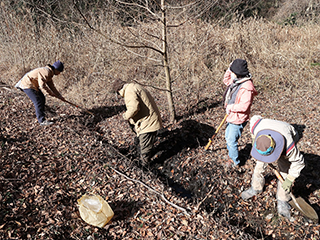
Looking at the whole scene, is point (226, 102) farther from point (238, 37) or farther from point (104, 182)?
point (238, 37)

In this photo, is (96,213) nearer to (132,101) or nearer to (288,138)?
(132,101)

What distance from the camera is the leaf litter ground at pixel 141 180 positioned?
9.52 feet

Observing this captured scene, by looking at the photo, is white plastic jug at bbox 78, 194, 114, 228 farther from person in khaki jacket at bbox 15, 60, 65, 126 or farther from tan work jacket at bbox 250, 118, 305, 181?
person in khaki jacket at bbox 15, 60, 65, 126

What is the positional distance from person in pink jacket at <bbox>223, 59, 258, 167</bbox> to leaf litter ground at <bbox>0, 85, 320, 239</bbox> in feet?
2.94

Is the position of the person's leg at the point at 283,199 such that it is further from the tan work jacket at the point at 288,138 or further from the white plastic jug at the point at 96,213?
the white plastic jug at the point at 96,213

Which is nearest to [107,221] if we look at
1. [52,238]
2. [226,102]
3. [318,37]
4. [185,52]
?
[52,238]

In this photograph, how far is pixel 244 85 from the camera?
3221 mm

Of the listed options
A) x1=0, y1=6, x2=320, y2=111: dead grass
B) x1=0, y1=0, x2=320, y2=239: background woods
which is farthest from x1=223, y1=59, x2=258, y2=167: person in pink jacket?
x1=0, y1=6, x2=320, y2=111: dead grass

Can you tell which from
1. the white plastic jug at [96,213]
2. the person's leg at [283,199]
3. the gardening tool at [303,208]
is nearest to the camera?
the white plastic jug at [96,213]

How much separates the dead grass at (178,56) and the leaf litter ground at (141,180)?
1296 millimetres

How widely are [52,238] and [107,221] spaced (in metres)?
0.69

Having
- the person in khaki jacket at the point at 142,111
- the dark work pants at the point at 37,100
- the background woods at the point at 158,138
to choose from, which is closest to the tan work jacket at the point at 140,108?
the person in khaki jacket at the point at 142,111

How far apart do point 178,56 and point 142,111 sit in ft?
14.7

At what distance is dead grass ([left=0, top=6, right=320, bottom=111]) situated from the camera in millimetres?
6973
